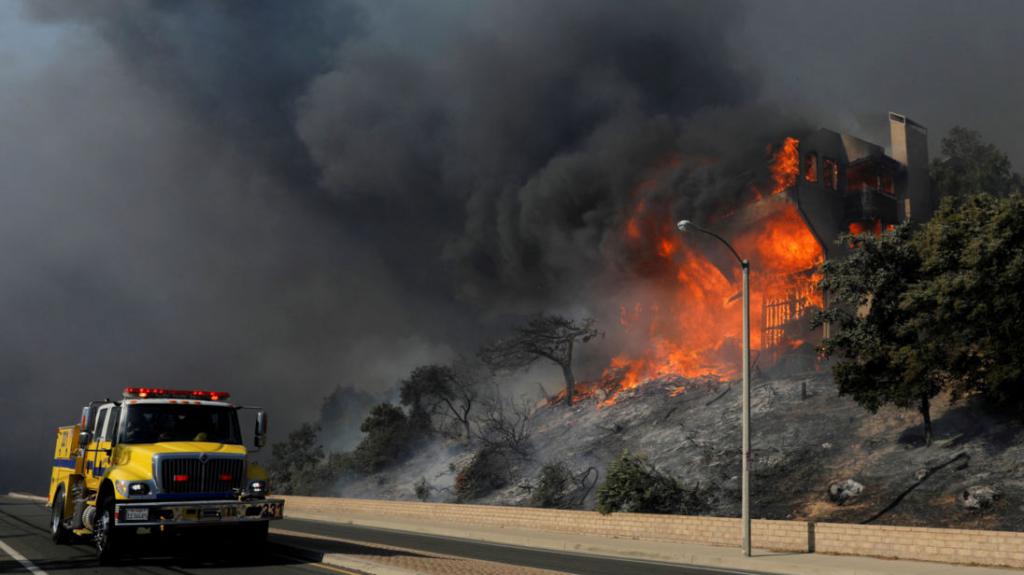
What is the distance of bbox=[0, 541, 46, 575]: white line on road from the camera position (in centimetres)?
1364

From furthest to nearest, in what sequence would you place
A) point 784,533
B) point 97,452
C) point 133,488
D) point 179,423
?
1. point 784,533
2. point 97,452
3. point 179,423
4. point 133,488

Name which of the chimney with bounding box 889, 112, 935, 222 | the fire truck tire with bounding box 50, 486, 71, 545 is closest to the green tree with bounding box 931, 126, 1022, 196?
the chimney with bounding box 889, 112, 935, 222

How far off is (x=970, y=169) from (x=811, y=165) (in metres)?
18.4

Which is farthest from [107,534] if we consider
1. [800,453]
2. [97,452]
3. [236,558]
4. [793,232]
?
[793,232]

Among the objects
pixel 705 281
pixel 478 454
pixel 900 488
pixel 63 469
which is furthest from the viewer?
pixel 705 281

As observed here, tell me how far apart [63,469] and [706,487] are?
29969 mm

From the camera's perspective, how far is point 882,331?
35.7 m

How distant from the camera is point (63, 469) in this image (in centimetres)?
1886

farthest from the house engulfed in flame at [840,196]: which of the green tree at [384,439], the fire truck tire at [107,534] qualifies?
the fire truck tire at [107,534]

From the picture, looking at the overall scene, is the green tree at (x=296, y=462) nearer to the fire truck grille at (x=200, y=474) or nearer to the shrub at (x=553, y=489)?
the shrub at (x=553, y=489)

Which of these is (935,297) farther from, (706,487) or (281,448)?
(281,448)

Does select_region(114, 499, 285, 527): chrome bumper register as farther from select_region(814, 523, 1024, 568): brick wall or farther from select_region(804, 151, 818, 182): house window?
select_region(804, 151, 818, 182): house window

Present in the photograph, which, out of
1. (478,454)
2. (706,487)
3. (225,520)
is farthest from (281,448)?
(225,520)

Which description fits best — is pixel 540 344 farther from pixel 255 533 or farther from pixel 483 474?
pixel 255 533
